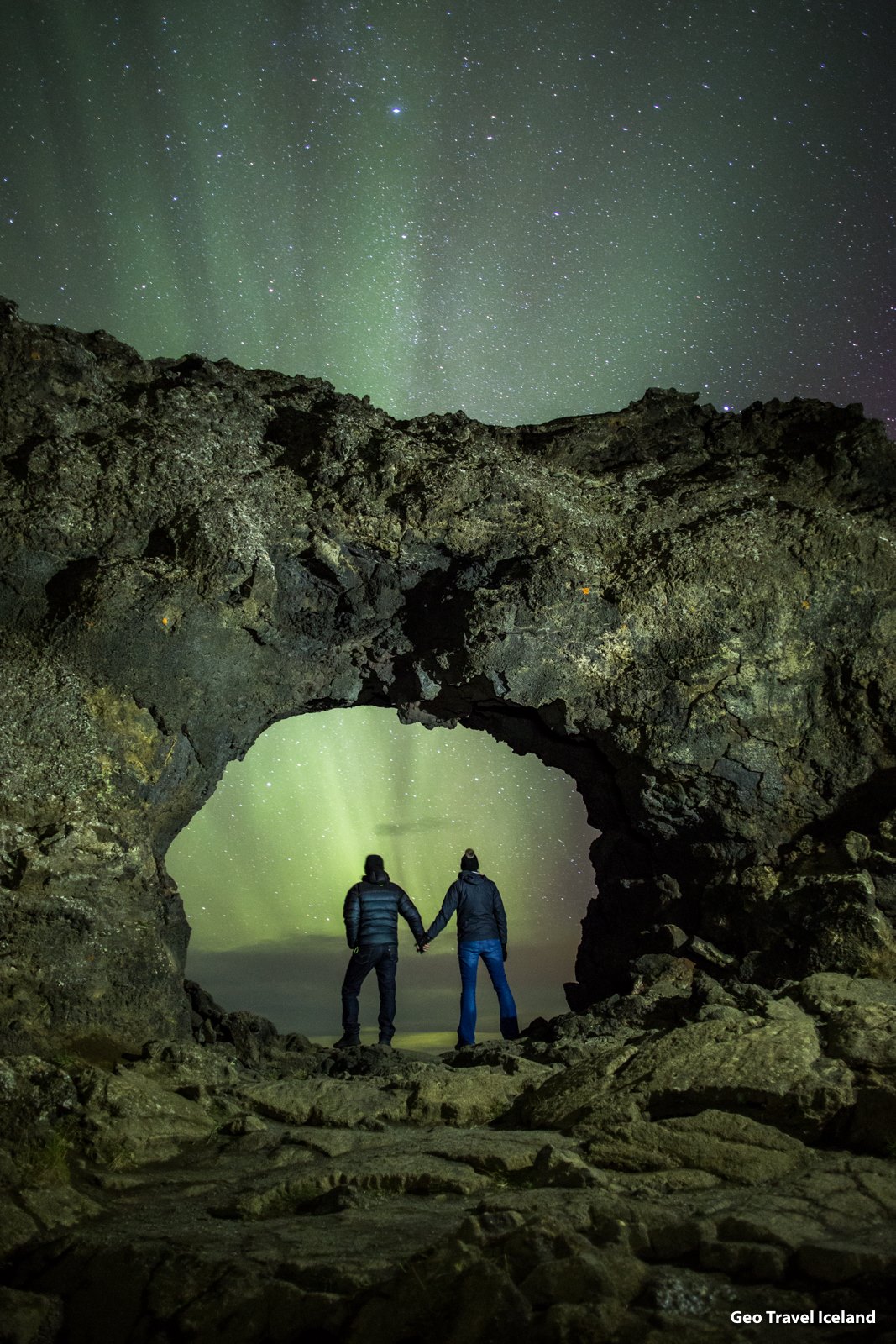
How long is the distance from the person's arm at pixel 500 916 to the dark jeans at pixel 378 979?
4.46ft

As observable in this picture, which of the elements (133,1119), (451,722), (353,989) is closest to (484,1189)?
(133,1119)

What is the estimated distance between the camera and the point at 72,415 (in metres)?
9.13

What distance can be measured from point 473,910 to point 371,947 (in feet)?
4.42

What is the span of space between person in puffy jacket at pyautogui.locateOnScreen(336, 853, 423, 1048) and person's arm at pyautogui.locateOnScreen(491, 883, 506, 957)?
115 centimetres

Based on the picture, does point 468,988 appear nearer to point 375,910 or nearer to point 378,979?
point 378,979

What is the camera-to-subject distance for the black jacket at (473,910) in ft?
35.0

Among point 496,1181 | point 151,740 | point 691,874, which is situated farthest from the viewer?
point 691,874

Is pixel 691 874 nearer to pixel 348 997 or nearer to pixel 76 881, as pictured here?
pixel 348 997

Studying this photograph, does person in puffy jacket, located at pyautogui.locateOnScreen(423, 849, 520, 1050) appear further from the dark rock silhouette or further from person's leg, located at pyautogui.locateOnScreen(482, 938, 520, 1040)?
the dark rock silhouette

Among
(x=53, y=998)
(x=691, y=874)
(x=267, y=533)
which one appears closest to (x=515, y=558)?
(x=267, y=533)

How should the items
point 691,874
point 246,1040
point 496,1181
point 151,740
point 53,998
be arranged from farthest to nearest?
point 691,874 < point 246,1040 < point 151,740 < point 53,998 < point 496,1181

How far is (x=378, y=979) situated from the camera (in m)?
10.5

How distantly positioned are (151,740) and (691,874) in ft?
20.9

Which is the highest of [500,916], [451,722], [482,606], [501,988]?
[482,606]
